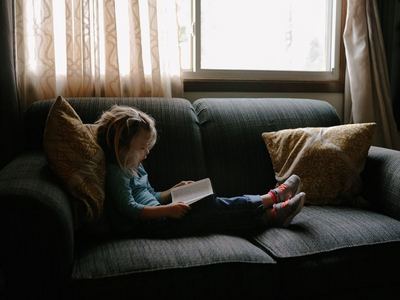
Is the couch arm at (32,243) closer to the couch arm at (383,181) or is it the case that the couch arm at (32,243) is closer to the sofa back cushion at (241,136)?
the sofa back cushion at (241,136)

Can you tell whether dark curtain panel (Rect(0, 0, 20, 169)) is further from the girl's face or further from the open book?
the open book

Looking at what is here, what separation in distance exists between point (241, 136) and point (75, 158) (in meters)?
0.92

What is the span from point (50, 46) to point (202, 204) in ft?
3.94

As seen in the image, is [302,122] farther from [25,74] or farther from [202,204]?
[25,74]

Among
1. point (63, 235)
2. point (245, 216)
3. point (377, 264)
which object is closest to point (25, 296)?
point (63, 235)

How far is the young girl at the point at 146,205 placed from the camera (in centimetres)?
161

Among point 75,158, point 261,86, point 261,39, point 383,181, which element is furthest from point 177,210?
point 261,39

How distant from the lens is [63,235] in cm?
129

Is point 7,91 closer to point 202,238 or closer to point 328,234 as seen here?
point 202,238

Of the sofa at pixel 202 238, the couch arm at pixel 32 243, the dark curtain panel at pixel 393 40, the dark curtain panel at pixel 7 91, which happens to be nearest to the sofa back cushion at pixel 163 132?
the sofa at pixel 202 238

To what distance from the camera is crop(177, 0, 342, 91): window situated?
2658 millimetres

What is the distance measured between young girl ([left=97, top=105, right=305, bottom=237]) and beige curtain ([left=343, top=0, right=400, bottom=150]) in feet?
3.93

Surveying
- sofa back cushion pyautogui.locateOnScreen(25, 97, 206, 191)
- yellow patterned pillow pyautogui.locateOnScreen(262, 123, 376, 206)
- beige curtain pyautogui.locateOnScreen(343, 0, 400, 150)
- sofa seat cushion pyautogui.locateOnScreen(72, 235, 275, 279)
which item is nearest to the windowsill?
beige curtain pyautogui.locateOnScreen(343, 0, 400, 150)

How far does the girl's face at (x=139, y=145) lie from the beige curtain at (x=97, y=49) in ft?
2.22
